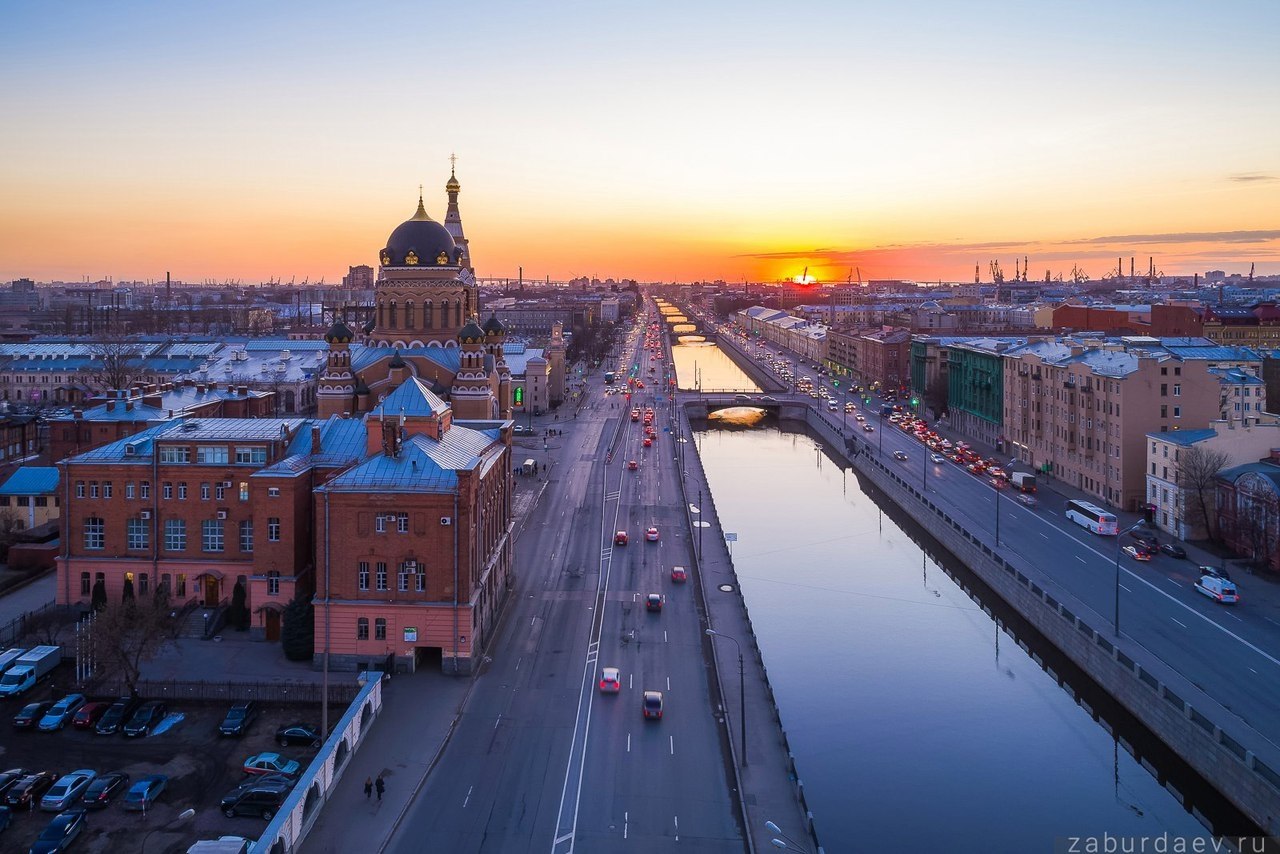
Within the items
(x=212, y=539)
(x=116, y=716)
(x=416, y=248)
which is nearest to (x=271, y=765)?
(x=116, y=716)

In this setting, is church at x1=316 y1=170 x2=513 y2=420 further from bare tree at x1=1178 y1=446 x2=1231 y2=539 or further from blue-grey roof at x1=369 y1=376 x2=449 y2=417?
bare tree at x1=1178 y1=446 x2=1231 y2=539

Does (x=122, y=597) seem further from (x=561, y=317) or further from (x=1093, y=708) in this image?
(x=561, y=317)

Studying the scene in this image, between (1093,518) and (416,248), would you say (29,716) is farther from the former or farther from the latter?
(1093,518)

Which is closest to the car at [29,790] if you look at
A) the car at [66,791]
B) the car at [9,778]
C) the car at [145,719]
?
the car at [9,778]

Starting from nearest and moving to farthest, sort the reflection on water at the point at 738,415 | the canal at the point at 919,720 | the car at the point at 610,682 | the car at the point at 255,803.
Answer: the car at the point at 255,803 < the canal at the point at 919,720 < the car at the point at 610,682 < the reflection on water at the point at 738,415

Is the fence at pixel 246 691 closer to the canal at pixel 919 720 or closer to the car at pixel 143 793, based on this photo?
the car at pixel 143 793

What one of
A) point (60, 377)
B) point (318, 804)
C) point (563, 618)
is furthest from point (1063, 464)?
point (60, 377)

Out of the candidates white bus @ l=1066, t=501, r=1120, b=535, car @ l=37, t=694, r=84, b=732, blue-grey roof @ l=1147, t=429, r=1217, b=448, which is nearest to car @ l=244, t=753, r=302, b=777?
car @ l=37, t=694, r=84, b=732
